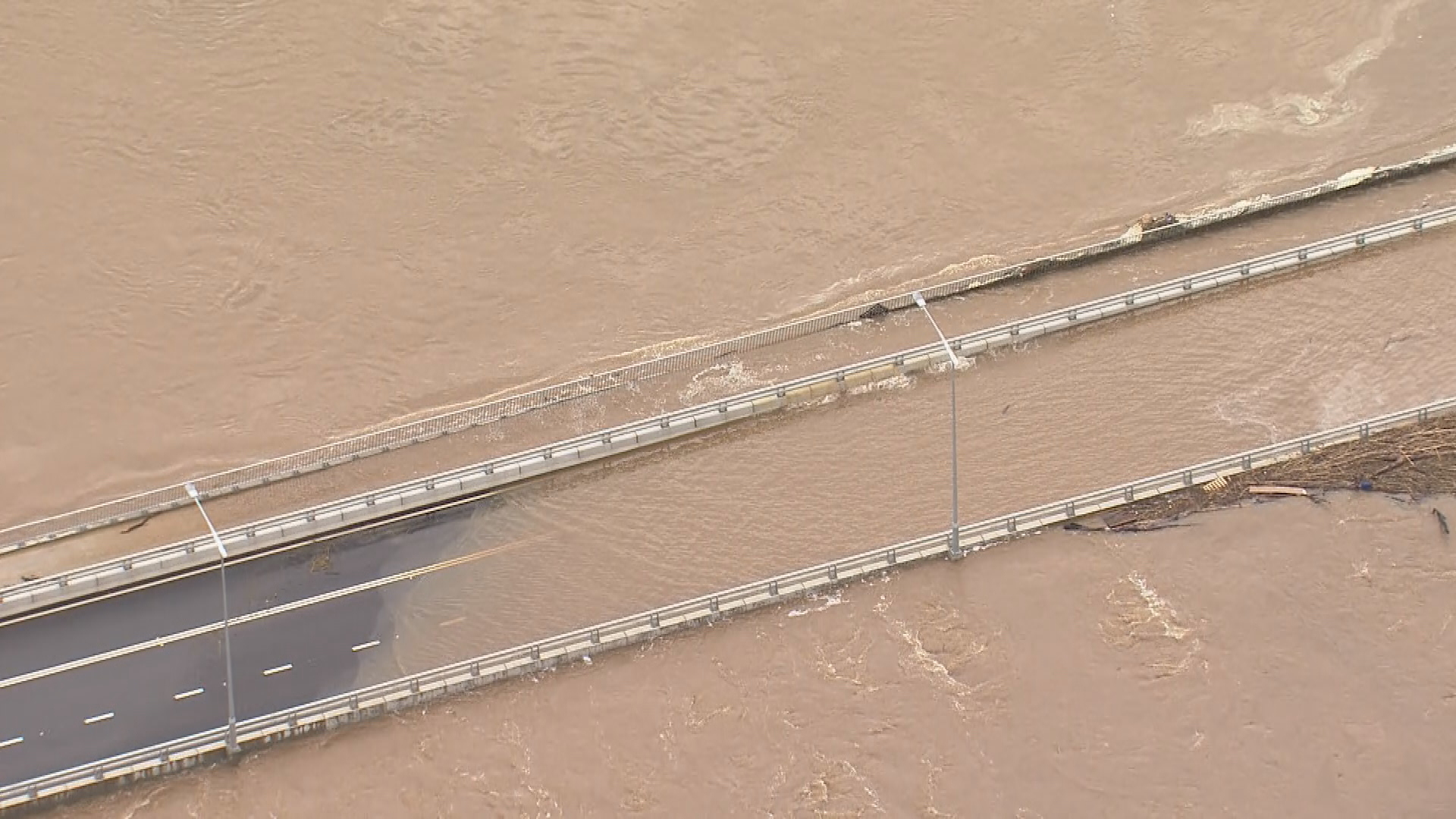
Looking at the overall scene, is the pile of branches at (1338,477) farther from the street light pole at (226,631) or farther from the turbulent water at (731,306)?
the street light pole at (226,631)

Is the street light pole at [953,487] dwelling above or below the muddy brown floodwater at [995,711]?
above

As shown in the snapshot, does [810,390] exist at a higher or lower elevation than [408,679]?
higher

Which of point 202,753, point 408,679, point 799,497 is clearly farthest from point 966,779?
point 202,753

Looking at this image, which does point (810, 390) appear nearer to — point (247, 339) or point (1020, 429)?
point (1020, 429)

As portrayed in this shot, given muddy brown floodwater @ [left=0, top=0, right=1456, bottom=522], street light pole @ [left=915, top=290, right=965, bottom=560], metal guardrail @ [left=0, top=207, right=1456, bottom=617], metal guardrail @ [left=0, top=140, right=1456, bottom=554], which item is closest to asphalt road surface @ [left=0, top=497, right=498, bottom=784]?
metal guardrail @ [left=0, top=207, right=1456, bottom=617]

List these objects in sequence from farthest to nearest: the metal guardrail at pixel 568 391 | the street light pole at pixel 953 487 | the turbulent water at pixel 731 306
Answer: the metal guardrail at pixel 568 391 < the street light pole at pixel 953 487 < the turbulent water at pixel 731 306

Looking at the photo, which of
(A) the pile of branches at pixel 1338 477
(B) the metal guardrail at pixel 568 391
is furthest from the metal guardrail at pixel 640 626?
(B) the metal guardrail at pixel 568 391
